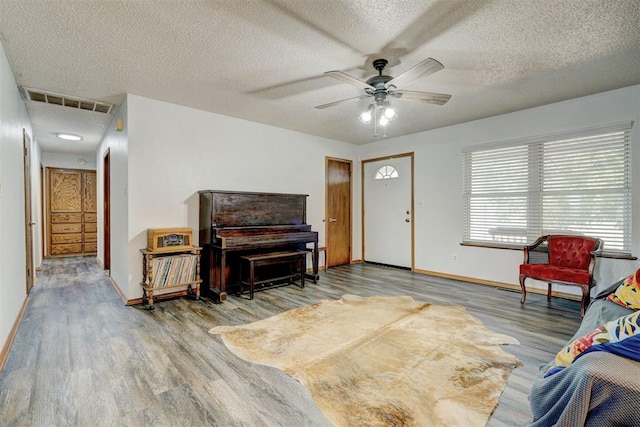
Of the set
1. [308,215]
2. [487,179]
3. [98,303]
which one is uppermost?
[487,179]

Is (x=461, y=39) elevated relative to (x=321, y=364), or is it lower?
elevated

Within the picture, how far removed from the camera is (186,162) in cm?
409

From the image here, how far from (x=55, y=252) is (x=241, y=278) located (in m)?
5.96

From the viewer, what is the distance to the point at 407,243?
5.67m

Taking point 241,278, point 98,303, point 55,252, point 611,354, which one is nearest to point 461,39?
point 611,354

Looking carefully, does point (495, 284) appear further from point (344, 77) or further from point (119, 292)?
point (119, 292)

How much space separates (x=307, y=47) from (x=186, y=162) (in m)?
2.34

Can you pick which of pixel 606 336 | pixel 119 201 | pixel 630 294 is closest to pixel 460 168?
pixel 630 294

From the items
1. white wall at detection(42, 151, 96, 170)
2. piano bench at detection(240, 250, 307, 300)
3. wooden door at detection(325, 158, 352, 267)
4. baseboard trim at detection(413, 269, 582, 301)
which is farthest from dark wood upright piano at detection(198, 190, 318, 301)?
white wall at detection(42, 151, 96, 170)

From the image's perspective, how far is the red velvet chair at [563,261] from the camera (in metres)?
3.28

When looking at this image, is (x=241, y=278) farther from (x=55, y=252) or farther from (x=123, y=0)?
(x=55, y=252)

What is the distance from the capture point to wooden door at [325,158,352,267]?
5926 millimetres

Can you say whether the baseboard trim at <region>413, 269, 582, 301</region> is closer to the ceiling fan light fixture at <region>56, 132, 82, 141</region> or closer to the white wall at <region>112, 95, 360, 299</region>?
the white wall at <region>112, 95, 360, 299</region>

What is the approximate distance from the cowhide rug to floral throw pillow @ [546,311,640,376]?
575 mm
